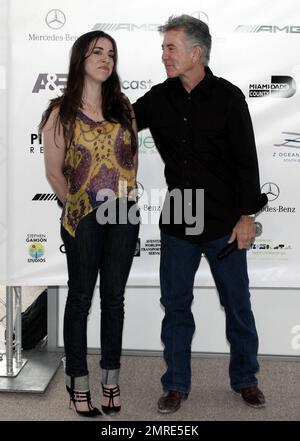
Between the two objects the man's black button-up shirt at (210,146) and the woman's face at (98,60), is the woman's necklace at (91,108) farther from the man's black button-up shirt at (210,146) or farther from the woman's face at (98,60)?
the man's black button-up shirt at (210,146)

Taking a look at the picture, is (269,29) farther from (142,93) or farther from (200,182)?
(200,182)

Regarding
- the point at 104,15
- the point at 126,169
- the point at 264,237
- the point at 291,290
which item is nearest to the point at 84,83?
the point at 126,169

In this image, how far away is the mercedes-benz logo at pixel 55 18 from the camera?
289 centimetres

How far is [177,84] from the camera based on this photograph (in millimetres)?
2619

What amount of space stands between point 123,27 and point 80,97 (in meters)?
0.60

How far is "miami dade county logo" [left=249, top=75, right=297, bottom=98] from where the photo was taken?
2937 millimetres

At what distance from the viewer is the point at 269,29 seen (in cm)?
290

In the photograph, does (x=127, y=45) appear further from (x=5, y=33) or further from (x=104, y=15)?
(x=5, y=33)

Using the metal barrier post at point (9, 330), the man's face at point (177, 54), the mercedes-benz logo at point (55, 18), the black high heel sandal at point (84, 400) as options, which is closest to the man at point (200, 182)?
the man's face at point (177, 54)

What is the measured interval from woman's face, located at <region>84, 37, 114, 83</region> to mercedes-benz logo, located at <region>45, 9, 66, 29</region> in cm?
51

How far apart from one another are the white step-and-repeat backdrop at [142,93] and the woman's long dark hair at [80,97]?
0.43m

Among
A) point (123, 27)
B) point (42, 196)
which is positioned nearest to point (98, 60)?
point (123, 27)

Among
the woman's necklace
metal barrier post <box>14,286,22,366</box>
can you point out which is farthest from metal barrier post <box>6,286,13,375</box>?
the woman's necklace

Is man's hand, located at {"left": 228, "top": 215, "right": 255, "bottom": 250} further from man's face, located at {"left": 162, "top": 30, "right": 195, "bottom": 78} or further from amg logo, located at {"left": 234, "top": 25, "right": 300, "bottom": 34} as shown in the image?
amg logo, located at {"left": 234, "top": 25, "right": 300, "bottom": 34}
